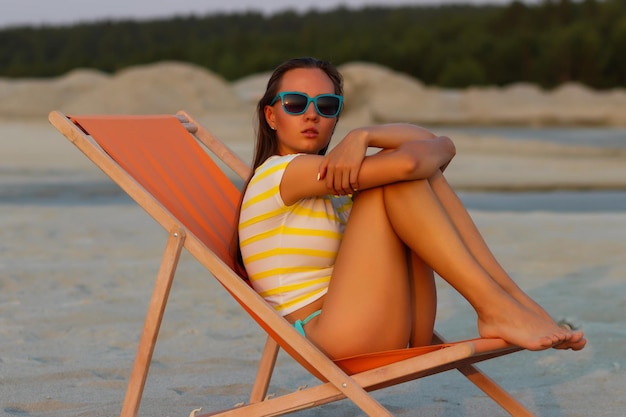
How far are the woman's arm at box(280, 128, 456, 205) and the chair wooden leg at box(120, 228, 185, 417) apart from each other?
1.12 feet

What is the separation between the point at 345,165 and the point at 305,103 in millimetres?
374

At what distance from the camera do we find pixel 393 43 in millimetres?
55562

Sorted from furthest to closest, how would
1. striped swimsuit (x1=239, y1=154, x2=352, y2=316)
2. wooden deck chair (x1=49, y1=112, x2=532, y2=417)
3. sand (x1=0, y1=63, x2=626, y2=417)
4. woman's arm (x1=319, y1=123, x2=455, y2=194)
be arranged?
sand (x1=0, y1=63, x2=626, y2=417) → striped swimsuit (x1=239, y1=154, x2=352, y2=316) → woman's arm (x1=319, y1=123, x2=455, y2=194) → wooden deck chair (x1=49, y1=112, x2=532, y2=417)

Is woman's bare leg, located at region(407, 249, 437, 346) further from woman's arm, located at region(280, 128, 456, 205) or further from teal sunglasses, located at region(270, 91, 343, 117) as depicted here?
teal sunglasses, located at region(270, 91, 343, 117)

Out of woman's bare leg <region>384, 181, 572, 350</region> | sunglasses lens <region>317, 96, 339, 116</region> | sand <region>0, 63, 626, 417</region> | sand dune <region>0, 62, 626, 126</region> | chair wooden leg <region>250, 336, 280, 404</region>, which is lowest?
sand dune <region>0, 62, 626, 126</region>

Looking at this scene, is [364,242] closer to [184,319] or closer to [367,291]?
[367,291]

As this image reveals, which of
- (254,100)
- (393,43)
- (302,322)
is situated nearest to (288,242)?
(302,322)

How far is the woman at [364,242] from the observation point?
274cm

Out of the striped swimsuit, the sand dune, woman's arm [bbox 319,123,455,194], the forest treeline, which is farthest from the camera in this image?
the forest treeline

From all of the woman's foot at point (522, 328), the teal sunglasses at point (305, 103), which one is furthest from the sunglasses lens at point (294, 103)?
the woman's foot at point (522, 328)

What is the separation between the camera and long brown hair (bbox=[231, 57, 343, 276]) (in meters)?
3.09

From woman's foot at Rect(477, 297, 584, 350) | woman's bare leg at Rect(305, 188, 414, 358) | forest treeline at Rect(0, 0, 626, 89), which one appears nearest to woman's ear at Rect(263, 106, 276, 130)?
woman's bare leg at Rect(305, 188, 414, 358)

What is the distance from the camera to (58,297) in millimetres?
5355

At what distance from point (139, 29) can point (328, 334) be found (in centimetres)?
8490
